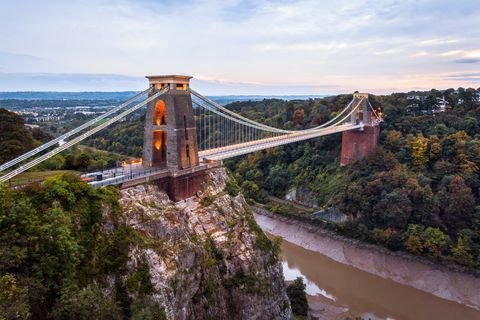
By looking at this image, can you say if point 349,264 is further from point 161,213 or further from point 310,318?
point 161,213

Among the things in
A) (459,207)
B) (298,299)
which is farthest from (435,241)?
(298,299)

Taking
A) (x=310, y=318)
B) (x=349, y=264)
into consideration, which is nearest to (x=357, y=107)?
(x=349, y=264)

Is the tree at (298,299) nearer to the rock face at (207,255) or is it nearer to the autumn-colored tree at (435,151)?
the rock face at (207,255)

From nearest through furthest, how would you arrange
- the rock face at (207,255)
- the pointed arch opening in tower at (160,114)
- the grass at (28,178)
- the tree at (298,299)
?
the rock face at (207,255), the grass at (28,178), the pointed arch opening in tower at (160,114), the tree at (298,299)

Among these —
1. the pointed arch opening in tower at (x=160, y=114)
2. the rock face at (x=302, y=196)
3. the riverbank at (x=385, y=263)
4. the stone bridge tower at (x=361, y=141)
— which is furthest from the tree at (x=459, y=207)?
the pointed arch opening in tower at (x=160, y=114)

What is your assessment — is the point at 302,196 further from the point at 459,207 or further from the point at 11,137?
the point at 11,137

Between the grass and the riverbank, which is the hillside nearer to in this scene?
the grass

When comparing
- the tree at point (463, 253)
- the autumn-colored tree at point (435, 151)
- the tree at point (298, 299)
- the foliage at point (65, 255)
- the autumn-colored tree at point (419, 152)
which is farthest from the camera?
the autumn-colored tree at point (419, 152)

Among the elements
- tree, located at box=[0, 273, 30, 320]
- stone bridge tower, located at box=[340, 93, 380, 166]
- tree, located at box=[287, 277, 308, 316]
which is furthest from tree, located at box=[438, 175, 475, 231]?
tree, located at box=[0, 273, 30, 320]
